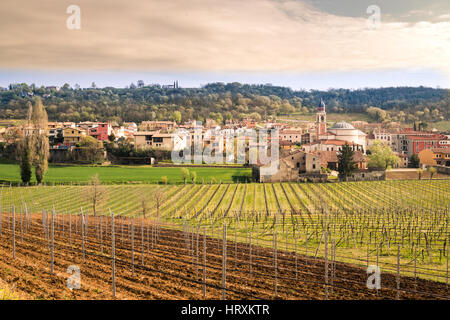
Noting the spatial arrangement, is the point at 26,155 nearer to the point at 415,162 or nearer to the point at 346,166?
the point at 346,166

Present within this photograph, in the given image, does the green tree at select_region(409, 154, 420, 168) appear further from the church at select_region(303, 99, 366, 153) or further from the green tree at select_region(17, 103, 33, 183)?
the green tree at select_region(17, 103, 33, 183)

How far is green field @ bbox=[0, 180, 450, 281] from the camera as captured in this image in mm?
22109

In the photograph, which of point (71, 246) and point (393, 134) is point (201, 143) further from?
point (71, 246)

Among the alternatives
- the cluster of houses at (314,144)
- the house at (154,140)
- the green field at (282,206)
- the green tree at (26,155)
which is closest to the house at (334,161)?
the cluster of houses at (314,144)

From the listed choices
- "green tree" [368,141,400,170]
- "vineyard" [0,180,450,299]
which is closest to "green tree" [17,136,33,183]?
"vineyard" [0,180,450,299]

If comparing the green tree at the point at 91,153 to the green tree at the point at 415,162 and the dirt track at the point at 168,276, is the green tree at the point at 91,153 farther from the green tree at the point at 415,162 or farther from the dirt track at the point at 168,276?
the green tree at the point at 415,162

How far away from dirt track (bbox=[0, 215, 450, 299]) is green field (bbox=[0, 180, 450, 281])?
4.80 metres

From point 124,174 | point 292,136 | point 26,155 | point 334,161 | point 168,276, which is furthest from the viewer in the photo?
point 292,136

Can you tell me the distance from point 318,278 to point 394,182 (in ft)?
116

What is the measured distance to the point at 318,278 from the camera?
492 inches

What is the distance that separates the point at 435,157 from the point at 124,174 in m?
43.4

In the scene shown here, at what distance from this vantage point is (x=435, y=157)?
202 feet

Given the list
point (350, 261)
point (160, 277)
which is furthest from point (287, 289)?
point (350, 261)

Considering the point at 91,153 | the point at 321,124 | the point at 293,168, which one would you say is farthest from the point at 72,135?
the point at 321,124
